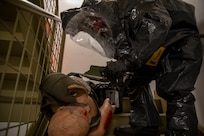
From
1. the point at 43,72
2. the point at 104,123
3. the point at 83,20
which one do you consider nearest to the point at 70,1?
the point at 83,20

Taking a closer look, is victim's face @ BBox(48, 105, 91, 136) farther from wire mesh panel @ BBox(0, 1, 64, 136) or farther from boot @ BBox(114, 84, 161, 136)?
boot @ BBox(114, 84, 161, 136)

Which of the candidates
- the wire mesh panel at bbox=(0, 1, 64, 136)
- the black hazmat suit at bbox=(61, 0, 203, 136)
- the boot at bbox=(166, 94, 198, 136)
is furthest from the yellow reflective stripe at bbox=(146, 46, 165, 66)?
the wire mesh panel at bbox=(0, 1, 64, 136)

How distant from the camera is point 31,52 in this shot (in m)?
1.16

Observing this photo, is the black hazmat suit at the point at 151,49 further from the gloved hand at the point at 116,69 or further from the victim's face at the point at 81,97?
the victim's face at the point at 81,97

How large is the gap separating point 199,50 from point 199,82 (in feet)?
1.73

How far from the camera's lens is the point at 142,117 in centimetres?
134

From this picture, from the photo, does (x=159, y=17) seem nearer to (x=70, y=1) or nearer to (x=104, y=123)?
(x=104, y=123)

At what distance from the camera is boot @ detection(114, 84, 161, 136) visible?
1.26 m

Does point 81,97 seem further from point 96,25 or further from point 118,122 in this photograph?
point 96,25

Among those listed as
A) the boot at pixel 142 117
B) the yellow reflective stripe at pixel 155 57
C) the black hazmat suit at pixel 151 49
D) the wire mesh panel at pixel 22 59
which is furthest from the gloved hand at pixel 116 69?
the wire mesh panel at pixel 22 59

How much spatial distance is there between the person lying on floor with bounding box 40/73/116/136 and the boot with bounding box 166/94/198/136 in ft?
1.26

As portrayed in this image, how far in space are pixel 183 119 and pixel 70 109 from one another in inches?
25.5

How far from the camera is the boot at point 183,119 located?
109cm

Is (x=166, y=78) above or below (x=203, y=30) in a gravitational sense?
below
